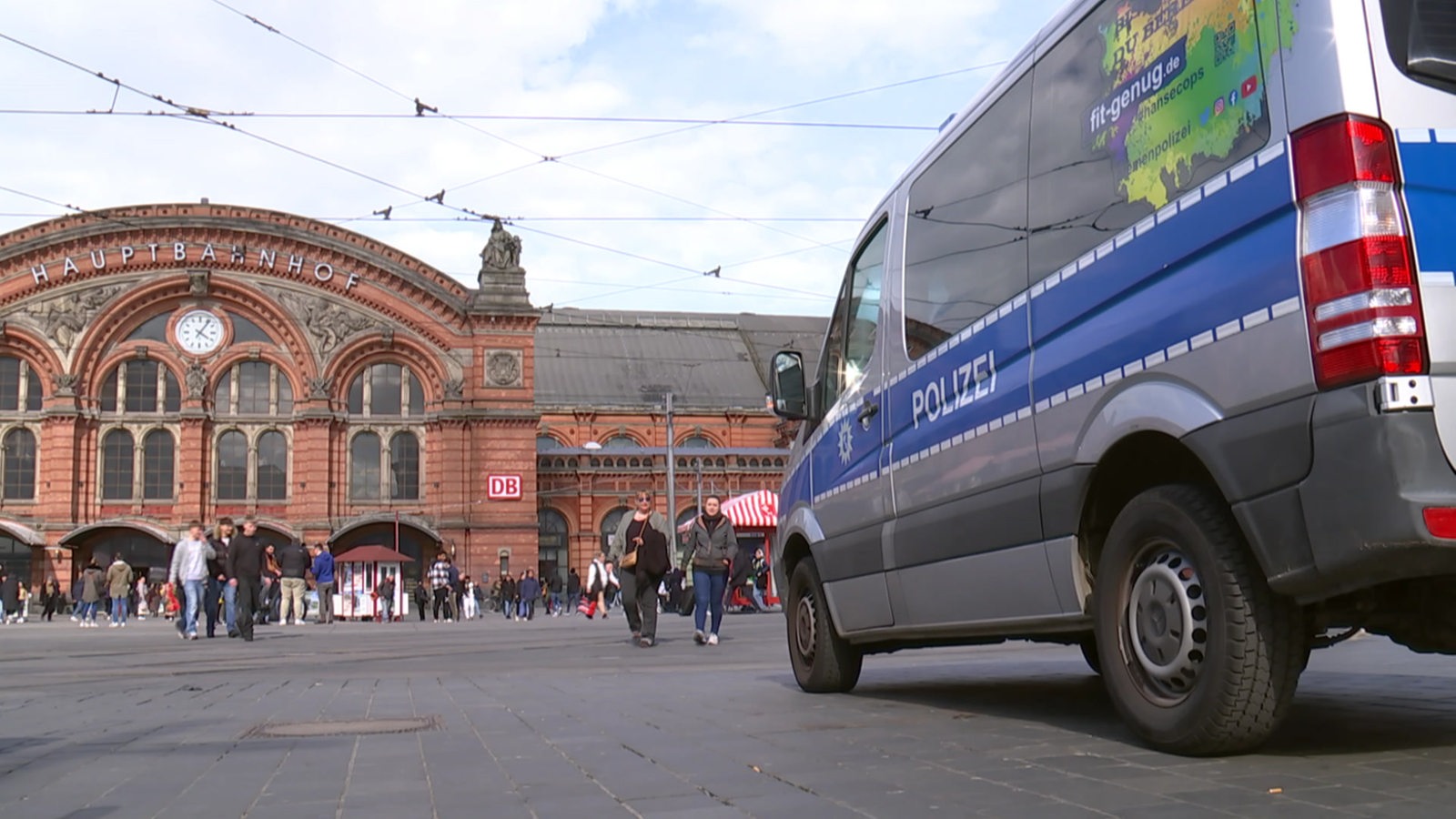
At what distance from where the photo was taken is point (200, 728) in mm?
7098

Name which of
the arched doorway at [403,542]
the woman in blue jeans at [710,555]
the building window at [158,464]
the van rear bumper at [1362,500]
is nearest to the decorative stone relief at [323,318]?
the building window at [158,464]

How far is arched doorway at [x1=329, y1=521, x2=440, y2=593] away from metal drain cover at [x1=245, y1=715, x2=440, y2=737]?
45.2 metres

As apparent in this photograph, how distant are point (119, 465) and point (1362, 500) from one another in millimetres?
52522

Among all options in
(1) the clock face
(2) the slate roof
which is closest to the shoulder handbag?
(1) the clock face

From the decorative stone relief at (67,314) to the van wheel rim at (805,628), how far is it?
4692 cm

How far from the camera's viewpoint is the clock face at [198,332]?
50344mm

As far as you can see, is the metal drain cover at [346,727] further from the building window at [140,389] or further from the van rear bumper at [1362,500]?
the building window at [140,389]

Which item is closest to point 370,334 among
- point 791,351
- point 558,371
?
point 558,371

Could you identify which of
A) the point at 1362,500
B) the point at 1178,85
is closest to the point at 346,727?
the point at 1178,85

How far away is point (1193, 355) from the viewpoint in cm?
419

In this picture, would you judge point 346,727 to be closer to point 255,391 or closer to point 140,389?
point 255,391

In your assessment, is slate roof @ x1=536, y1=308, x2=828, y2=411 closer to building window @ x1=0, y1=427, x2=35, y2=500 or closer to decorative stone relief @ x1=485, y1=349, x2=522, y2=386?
decorative stone relief @ x1=485, y1=349, x2=522, y2=386

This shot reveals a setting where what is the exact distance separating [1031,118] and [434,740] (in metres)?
3.75

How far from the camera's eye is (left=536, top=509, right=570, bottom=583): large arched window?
198 feet
